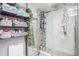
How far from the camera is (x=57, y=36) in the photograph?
1997 millimetres

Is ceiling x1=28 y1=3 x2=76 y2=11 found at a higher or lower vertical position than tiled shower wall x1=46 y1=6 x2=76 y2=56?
higher

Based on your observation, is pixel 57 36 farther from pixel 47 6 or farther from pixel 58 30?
pixel 47 6

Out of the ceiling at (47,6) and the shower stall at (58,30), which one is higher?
the ceiling at (47,6)

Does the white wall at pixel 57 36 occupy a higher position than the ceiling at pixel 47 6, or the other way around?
the ceiling at pixel 47 6

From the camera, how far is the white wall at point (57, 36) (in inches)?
77.7

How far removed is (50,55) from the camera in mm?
1956

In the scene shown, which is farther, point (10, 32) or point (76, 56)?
point (76, 56)

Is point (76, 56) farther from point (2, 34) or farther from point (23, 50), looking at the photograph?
point (2, 34)

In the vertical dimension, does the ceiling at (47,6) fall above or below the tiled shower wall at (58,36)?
above

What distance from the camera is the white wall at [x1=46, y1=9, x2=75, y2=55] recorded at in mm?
1974

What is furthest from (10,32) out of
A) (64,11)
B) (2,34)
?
(64,11)

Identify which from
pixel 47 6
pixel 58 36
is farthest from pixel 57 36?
pixel 47 6

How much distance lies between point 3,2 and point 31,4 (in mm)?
399

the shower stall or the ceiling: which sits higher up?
the ceiling
